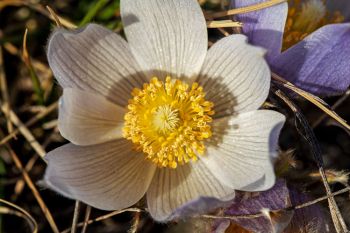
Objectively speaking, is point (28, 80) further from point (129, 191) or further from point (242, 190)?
point (242, 190)

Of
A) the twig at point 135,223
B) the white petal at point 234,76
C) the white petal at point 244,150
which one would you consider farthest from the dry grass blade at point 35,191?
the white petal at point 234,76

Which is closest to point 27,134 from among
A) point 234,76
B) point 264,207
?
point 234,76

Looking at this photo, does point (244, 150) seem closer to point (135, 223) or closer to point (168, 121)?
point (168, 121)

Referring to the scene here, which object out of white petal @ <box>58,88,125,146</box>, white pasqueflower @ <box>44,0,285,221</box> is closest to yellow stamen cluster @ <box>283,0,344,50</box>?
white pasqueflower @ <box>44,0,285,221</box>

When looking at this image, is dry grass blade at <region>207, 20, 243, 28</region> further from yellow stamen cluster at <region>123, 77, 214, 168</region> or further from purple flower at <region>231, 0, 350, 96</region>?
yellow stamen cluster at <region>123, 77, 214, 168</region>

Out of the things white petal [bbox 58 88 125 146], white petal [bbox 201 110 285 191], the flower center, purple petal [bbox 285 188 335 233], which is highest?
white petal [bbox 58 88 125 146]

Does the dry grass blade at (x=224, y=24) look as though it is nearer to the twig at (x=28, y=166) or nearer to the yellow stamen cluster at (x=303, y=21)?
the yellow stamen cluster at (x=303, y=21)
